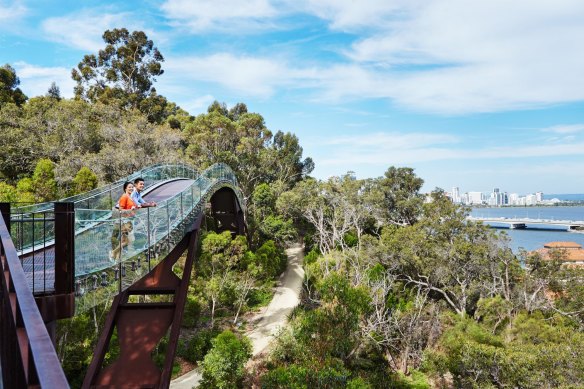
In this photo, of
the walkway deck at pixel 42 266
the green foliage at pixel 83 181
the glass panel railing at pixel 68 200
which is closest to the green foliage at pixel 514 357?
the walkway deck at pixel 42 266

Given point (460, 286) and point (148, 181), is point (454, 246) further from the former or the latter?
point (148, 181)

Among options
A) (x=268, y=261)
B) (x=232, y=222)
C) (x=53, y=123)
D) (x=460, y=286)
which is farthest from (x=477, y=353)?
(x=53, y=123)

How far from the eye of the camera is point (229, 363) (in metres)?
11.2

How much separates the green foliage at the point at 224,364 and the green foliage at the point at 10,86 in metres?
28.6

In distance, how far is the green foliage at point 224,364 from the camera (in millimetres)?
11148

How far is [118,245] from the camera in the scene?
6.42m

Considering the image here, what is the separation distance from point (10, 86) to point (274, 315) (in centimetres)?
3096

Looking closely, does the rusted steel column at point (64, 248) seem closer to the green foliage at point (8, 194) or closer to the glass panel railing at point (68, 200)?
the glass panel railing at point (68, 200)

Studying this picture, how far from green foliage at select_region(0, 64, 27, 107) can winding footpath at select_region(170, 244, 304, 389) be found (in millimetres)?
25191

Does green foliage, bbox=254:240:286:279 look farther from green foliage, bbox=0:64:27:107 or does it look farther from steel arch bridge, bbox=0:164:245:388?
green foliage, bbox=0:64:27:107

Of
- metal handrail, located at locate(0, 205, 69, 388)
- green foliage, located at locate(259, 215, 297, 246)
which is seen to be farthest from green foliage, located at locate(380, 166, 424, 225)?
metal handrail, located at locate(0, 205, 69, 388)

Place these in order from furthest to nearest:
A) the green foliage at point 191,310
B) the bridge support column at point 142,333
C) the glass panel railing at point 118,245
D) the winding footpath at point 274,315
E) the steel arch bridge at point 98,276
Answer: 1. the green foliage at point 191,310
2. the winding footpath at point 274,315
3. the bridge support column at point 142,333
4. the glass panel railing at point 118,245
5. the steel arch bridge at point 98,276

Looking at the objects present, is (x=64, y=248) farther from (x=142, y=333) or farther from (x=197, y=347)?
(x=197, y=347)

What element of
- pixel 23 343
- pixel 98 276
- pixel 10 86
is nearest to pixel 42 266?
pixel 98 276
